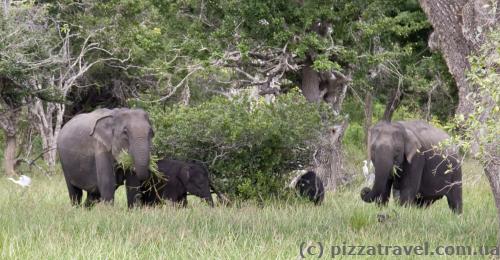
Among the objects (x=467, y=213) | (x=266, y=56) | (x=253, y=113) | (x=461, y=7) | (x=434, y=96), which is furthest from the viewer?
(x=434, y=96)

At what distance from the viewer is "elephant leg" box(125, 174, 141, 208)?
13548 millimetres

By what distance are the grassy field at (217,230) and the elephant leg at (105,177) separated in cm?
63

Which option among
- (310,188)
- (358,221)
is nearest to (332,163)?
(310,188)

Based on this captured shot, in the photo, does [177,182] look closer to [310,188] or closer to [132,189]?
[132,189]

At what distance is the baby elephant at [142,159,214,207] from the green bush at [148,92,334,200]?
54 centimetres

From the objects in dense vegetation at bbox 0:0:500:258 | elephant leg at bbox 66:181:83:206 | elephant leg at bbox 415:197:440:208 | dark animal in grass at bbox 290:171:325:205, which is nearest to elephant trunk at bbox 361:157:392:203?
dense vegetation at bbox 0:0:500:258

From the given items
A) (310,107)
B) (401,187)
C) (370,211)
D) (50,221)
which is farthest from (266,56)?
(50,221)

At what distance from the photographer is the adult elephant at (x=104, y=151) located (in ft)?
42.8

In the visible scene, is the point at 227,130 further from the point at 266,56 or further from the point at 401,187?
the point at 266,56

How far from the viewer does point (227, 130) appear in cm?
1428

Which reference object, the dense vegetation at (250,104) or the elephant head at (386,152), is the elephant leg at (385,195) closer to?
the elephant head at (386,152)

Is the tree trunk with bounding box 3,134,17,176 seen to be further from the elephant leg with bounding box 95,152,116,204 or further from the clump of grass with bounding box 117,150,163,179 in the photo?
the clump of grass with bounding box 117,150,163,179

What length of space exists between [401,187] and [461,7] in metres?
4.68

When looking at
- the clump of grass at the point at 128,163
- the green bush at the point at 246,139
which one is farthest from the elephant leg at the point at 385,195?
the clump of grass at the point at 128,163
